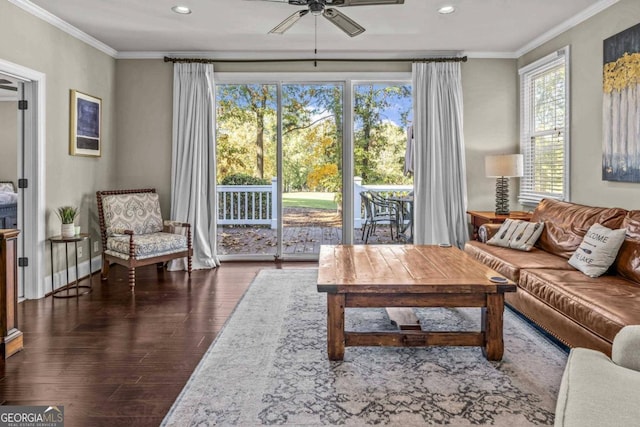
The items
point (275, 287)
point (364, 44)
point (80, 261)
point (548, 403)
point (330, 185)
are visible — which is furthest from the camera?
point (330, 185)

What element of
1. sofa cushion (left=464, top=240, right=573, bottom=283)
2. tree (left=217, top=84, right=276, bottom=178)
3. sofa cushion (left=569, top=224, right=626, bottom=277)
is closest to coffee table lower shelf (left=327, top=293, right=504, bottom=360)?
sofa cushion (left=464, top=240, right=573, bottom=283)

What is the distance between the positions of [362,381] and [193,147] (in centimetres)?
399

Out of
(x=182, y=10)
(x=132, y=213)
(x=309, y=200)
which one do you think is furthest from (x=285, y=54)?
(x=132, y=213)

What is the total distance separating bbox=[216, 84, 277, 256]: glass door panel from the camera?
18.6ft

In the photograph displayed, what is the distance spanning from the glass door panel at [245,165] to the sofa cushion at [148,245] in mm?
954

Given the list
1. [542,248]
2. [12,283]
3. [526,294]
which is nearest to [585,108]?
[542,248]

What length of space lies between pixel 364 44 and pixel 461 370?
402 centimetres

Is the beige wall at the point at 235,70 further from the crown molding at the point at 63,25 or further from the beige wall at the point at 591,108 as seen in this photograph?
the beige wall at the point at 591,108

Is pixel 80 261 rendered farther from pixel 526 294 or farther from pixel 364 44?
pixel 526 294

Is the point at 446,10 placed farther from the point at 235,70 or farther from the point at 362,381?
the point at 362,381

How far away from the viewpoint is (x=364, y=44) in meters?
5.14

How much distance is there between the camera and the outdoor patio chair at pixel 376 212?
575cm

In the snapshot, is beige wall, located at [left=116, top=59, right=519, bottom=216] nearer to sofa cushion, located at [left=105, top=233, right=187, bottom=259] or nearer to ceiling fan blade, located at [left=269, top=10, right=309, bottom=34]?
sofa cushion, located at [left=105, top=233, right=187, bottom=259]

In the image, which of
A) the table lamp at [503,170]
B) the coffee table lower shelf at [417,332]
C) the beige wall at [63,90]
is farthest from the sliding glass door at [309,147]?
the coffee table lower shelf at [417,332]
